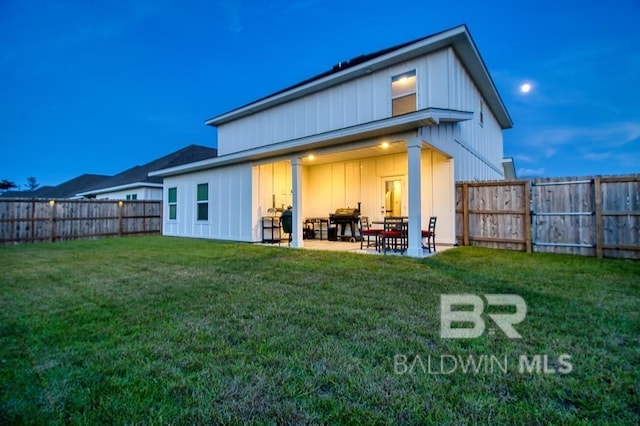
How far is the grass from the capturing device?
1.58m

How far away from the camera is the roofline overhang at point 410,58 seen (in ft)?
27.2

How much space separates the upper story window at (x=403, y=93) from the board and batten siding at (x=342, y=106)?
0.13 m

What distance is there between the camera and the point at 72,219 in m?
13.3

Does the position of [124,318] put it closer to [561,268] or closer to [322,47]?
[561,268]

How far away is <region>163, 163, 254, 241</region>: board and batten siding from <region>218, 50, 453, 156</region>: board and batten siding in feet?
8.66

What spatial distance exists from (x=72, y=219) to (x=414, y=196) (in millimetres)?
14793

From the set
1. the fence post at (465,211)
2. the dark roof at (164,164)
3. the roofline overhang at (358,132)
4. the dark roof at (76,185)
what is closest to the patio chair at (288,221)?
the roofline overhang at (358,132)

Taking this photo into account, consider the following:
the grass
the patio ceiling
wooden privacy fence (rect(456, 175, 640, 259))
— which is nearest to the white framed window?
the patio ceiling

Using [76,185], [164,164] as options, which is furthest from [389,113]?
[76,185]

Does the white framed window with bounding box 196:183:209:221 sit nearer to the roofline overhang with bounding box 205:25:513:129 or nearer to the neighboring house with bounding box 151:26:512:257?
the neighboring house with bounding box 151:26:512:257

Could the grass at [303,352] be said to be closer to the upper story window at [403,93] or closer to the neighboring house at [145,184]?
the upper story window at [403,93]

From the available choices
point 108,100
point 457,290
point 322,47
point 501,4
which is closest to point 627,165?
point 501,4

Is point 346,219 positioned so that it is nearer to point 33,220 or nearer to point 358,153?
point 358,153

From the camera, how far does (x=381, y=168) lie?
1044cm
